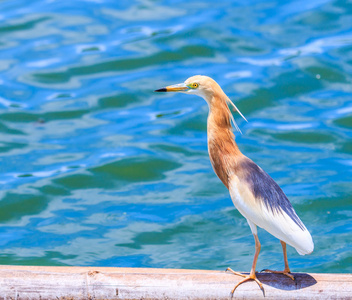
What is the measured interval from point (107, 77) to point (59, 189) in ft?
9.13

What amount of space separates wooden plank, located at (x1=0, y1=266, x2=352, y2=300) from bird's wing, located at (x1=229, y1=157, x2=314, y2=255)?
0.71ft

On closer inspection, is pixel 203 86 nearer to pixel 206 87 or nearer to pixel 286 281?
pixel 206 87

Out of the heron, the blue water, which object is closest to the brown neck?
the heron

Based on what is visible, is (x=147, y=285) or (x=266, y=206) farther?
(x=266, y=206)

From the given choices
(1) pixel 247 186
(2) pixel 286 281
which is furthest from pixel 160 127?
(2) pixel 286 281

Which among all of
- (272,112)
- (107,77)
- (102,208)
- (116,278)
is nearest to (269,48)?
(272,112)

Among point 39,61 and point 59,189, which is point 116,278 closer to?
point 59,189

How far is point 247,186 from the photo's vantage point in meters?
3.49

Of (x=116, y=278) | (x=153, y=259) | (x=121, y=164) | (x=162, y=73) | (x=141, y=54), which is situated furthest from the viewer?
(x=141, y=54)

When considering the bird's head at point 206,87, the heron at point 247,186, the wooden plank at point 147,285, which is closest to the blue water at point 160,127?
the heron at point 247,186

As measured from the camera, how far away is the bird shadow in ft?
10.6

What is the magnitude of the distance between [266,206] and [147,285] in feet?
2.59

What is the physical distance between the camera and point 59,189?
289 inches

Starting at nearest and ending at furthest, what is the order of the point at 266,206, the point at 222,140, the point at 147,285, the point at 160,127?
the point at 147,285 → the point at 266,206 → the point at 222,140 → the point at 160,127
